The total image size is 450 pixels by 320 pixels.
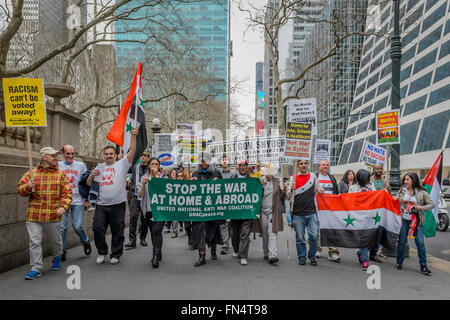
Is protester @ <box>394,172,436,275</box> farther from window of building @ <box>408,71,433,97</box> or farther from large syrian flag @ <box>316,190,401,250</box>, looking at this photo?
window of building @ <box>408,71,433,97</box>

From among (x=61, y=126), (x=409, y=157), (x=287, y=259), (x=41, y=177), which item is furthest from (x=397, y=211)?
(x=409, y=157)

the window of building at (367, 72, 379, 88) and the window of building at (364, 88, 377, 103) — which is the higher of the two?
the window of building at (367, 72, 379, 88)

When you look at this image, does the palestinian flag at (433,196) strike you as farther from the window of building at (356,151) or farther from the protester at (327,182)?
the window of building at (356,151)

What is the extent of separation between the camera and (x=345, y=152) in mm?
71375

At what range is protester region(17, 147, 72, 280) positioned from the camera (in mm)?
5496

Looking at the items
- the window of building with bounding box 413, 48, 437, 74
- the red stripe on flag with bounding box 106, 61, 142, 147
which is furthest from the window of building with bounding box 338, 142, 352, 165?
the red stripe on flag with bounding box 106, 61, 142, 147

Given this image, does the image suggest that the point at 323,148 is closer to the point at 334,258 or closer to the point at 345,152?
the point at 334,258

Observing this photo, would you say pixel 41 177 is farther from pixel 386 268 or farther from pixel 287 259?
pixel 386 268

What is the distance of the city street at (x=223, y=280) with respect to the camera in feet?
16.2

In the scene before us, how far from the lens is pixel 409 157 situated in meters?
49.3

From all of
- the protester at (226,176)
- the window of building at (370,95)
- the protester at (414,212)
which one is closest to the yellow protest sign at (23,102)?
the protester at (226,176)

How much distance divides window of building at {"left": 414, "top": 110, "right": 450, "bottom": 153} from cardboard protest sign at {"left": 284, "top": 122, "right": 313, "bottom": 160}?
40.5 meters

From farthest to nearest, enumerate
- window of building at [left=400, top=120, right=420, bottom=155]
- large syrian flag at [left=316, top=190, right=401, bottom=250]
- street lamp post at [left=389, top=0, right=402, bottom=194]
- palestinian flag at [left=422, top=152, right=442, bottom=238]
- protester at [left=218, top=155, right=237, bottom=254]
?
window of building at [left=400, top=120, right=420, bottom=155]
street lamp post at [left=389, top=0, right=402, bottom=194]
protester at [left=218, top=155, right=237, bottom=254]
large syrian flag at [left=316, top=190, right=401, bottom=250]
palestinian flag at [left=422, top=152, right=442, bottom=238]

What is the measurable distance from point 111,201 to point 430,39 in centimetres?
5700
